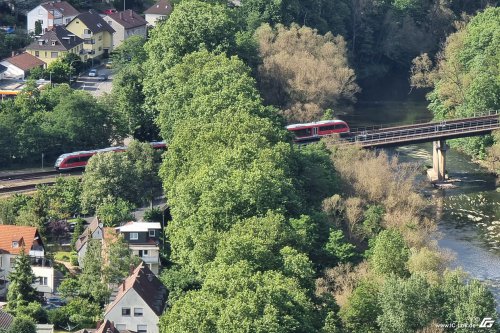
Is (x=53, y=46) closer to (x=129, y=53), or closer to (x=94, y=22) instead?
(x=129, y=53)

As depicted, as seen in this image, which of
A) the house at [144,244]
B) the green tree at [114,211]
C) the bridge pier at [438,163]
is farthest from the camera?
the bridge pier at [438,163]

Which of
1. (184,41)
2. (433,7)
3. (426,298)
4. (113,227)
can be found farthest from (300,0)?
(426,298)

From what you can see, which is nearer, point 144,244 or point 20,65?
point 144,244

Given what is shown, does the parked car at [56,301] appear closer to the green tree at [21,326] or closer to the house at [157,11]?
the green tree at [21,326]

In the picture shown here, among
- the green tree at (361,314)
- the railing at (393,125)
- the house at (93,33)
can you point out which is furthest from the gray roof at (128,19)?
the green tree at (361,314)

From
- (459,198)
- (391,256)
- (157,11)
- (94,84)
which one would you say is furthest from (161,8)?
(391,256)

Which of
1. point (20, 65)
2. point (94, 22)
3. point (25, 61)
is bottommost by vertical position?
point (20, 65)

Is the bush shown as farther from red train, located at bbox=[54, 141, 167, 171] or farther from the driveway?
the driveway
